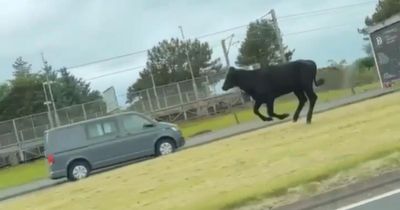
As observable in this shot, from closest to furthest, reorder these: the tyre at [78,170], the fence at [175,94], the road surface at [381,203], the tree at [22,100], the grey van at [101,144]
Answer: the road surface at [381,203] < the tyre at [78,170] < the grey van at [101,144] < the fence at [175,94] < the tree at [22,100]

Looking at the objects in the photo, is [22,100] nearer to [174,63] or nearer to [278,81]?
[174,63]

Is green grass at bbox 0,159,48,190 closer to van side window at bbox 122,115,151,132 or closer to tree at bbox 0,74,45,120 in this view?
van side window at bbox 122,115,151,132

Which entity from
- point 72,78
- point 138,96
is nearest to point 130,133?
point 138,96

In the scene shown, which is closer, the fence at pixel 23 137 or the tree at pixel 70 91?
the fence at pixel 23 137

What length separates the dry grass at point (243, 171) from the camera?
1132 centimetres

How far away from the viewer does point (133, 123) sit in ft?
86.4

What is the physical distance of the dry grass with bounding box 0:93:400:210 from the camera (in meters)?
11.3

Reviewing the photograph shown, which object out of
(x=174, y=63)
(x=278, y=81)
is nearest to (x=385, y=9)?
(x=174, y=63)

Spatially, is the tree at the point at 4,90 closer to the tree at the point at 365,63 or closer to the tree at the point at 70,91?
the tree at the point at 70,91

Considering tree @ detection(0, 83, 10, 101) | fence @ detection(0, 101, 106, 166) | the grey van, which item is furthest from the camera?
tree @ detection(0, 83, 10, 101)

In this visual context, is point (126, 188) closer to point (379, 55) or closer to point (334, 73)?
point (379, 55)

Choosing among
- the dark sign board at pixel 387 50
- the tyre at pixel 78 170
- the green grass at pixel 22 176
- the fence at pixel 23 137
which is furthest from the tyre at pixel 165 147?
the fence at pixel 23 137

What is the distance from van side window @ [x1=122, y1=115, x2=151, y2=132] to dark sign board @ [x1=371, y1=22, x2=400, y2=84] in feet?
45.8

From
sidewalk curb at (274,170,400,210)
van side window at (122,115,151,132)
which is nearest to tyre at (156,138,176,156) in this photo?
van side window at (122,115,151,132)
